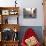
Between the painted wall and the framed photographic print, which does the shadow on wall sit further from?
the framed photographic print

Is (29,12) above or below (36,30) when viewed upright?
above

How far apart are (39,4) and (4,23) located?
1.34 m

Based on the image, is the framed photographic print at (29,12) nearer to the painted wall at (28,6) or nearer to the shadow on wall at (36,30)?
the painted wall at (28,6)

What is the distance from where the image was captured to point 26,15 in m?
5.42

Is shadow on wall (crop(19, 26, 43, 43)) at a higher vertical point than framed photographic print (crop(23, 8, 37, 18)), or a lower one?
lower

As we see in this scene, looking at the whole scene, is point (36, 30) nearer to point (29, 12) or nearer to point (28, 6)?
point (29, 12)

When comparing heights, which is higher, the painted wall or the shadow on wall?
the painted wall

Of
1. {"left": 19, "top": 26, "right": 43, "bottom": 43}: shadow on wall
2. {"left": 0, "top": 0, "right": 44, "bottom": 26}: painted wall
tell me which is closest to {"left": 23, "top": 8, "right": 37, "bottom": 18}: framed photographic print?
{"left": 0, "top": 0, "right": 44, "bottom": 26}: painted wall

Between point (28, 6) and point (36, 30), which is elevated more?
point (28, 6)

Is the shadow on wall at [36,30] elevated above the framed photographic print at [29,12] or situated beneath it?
situated beneath

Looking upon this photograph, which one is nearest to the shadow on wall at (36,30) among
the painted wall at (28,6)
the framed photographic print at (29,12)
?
the painted wall at (28,6)

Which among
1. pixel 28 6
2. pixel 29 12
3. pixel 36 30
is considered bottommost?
pixel 36 30

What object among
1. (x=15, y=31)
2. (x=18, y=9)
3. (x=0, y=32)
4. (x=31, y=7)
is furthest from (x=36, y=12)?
(x=0, y=32)

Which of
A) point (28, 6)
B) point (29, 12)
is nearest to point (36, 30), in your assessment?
point (29, 12)
